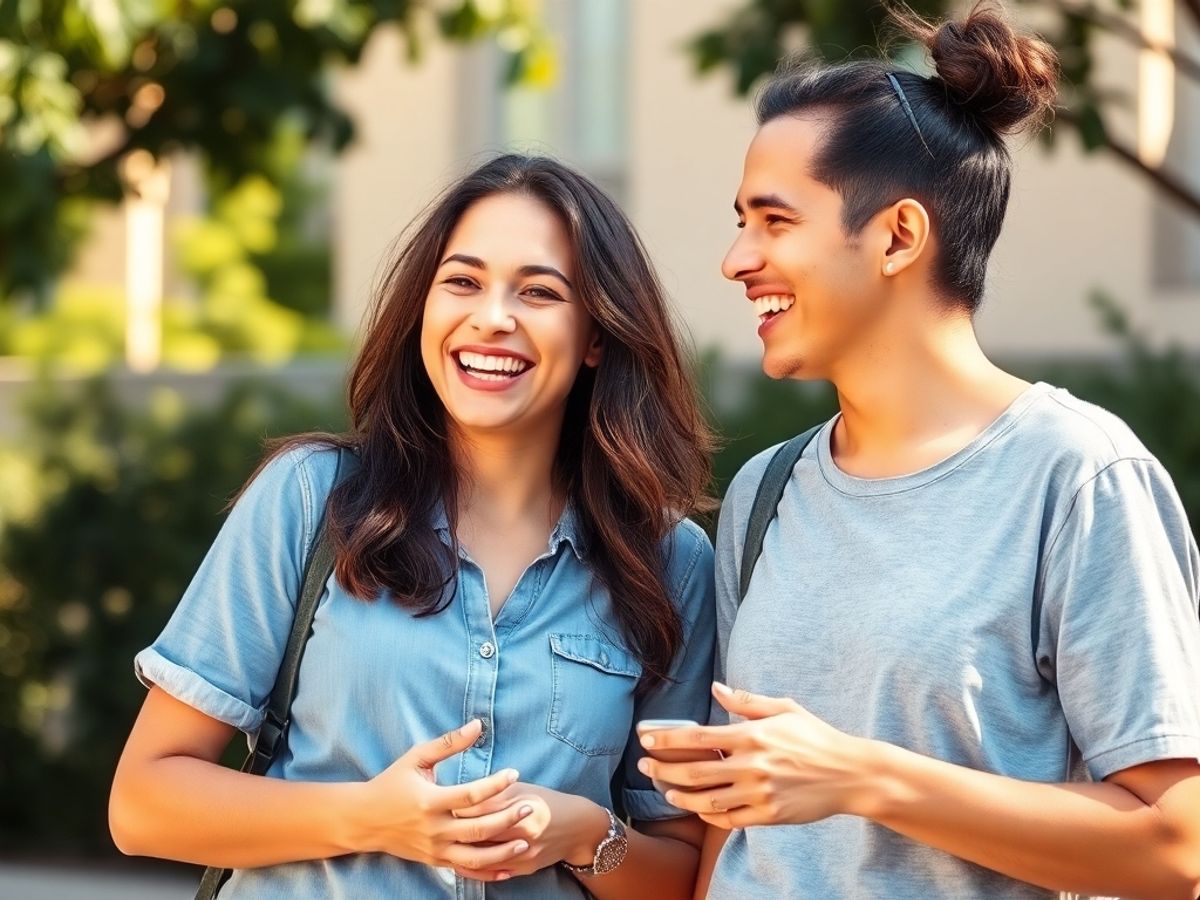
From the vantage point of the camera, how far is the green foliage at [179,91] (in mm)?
5316

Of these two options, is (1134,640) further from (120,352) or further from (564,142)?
(120,352)

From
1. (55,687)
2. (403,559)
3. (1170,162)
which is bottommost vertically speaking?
(55,687)

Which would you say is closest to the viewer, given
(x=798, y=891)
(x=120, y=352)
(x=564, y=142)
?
(x=798, y=891)

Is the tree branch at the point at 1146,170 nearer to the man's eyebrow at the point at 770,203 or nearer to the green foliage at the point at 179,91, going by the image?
the green foliage at the point at 179,91

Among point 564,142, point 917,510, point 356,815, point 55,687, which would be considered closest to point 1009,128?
point 917,510

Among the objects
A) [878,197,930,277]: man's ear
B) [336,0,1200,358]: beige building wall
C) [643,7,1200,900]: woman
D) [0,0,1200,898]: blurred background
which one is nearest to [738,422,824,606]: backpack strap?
[643,7,1200,900]: woman

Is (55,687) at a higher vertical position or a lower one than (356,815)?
lower

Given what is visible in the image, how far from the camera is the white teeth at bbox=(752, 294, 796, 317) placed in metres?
2.75

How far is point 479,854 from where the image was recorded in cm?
259

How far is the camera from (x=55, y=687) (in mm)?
8055

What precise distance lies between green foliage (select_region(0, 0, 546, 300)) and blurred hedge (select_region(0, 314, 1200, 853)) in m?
1.35

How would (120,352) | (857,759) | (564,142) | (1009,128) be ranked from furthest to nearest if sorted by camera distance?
(120,352) → (564,142) → (1009,128) → (857,759)

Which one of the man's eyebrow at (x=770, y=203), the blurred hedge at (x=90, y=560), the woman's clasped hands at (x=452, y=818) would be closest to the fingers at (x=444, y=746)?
the woman's clasped hands at (x=452, y=818)

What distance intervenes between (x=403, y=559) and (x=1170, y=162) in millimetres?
5851
